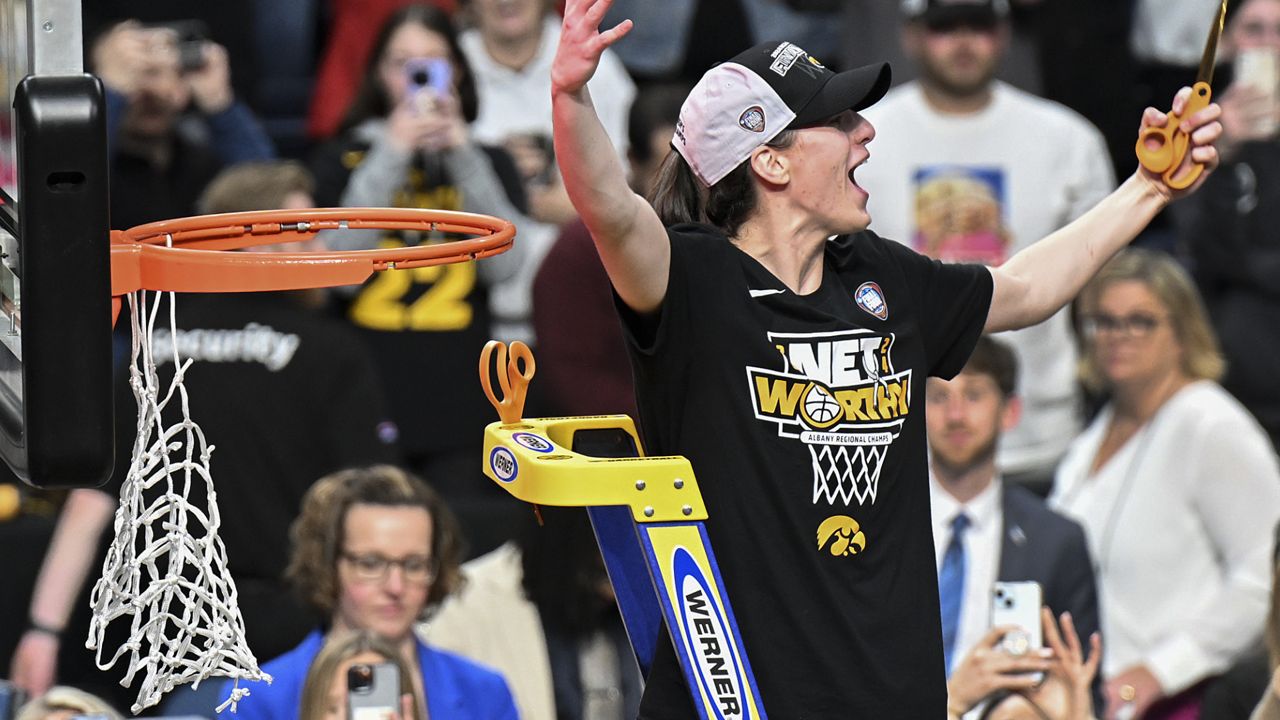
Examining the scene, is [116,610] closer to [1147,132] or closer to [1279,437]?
[1147,132]

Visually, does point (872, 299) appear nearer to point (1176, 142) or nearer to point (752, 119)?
point (752, 119)

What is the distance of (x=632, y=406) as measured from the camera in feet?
22.8

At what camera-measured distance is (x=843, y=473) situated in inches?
151

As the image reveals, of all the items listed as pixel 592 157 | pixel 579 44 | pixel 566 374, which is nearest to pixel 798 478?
pixel 592 157

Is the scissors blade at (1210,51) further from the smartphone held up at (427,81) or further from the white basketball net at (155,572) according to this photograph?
the smartphone held up at (427,81)

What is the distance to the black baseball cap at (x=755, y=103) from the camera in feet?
12.9

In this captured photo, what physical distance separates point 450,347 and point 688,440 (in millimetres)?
3743

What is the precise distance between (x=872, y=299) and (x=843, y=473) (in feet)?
1.27

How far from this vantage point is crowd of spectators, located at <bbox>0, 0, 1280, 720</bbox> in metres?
6.14

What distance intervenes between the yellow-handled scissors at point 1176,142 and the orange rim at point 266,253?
4.69 feet

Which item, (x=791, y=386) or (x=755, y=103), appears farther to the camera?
(x=755, y=103)

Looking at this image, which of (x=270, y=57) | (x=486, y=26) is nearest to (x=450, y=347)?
(x=486, y=26)

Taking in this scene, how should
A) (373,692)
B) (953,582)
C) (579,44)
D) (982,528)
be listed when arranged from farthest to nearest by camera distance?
(982,528)
(953,582)
(373,692)
(579,44)

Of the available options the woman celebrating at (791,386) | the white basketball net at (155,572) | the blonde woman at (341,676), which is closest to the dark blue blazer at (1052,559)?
the blonde woman at (341,676)
